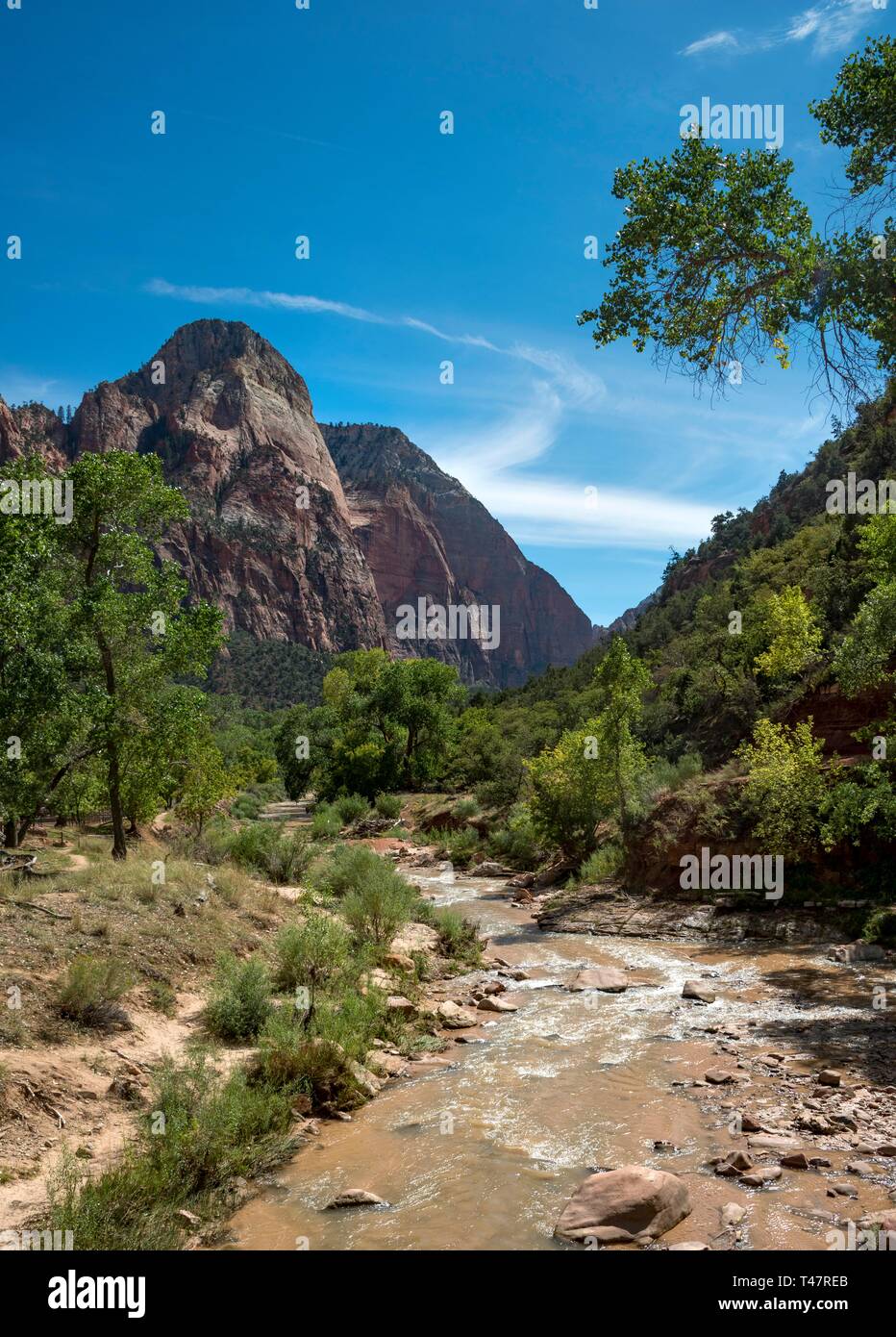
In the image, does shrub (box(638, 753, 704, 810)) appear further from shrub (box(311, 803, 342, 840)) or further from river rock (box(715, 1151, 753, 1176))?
river rock (box(715, 1151, 753, 1176))

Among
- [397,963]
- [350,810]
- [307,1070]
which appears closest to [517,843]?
[350,810]

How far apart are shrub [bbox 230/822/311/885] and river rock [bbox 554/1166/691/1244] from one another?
1388 centimetres

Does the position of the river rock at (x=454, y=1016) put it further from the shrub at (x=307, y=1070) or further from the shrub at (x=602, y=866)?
the shrub at (x=602, y=866)

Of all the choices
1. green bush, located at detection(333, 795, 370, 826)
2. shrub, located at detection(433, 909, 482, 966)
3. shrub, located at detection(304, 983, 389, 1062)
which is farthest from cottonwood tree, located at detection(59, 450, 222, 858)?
green bush, located at detection(333, 795, 370, 826)

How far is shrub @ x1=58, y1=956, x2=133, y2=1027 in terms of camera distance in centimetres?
851

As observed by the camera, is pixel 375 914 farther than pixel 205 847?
No

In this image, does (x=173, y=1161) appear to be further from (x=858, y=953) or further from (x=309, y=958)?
(x=858, y=953)

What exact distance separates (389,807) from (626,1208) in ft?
125

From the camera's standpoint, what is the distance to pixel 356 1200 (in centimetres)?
633

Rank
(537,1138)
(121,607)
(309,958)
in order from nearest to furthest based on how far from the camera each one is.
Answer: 1. (537,1138)
2. (309,958)
3. (121,607)

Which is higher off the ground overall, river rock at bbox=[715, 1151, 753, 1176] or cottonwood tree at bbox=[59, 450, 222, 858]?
cottonwood tree at bbox=[59, 450, 222, 858]

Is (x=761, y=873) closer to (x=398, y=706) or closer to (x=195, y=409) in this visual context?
(x=398, y=706)
